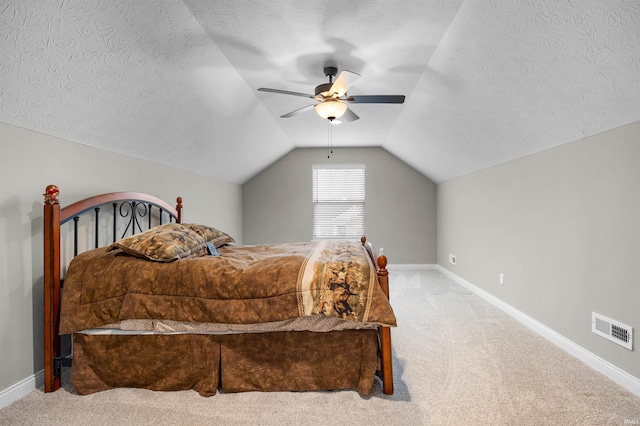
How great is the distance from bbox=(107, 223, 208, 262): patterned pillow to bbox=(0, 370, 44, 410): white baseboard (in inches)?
36.2

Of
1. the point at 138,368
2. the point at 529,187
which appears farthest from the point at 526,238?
the point at 138,368

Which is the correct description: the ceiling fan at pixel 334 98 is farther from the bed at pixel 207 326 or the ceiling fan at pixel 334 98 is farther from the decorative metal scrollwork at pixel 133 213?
the decorative metal scrollwork at pixel 133 213

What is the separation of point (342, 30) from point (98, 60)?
5.34ft

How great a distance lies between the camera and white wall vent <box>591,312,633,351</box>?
82.5 inches

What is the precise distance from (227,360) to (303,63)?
7.99ft

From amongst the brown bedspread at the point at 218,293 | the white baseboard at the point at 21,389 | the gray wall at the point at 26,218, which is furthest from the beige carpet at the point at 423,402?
the brown bedspread at the point at 218,293

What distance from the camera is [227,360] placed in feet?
6.68

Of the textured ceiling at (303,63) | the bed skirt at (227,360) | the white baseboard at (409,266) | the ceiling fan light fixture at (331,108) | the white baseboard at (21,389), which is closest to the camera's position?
the textured ceiling at (303,63)

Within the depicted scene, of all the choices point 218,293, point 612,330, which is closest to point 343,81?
point 218,293

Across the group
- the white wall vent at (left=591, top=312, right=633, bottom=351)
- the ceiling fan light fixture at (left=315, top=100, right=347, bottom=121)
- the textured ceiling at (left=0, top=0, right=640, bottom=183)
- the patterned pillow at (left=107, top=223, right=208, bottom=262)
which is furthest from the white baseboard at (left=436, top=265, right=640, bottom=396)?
the patterned pillow at (left=107, top=223, right=208, bottom=262)

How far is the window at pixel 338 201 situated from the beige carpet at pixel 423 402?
3870 mm

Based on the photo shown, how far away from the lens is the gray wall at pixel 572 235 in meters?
2.12

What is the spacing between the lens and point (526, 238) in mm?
3297

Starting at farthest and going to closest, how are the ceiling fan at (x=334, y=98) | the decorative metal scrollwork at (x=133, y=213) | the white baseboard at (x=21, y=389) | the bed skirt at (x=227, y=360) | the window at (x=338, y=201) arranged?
the window at (x=338, y=201) < the decorative metal scrollwork at (x=133, y=213) < the ceiling fan at (x=334, y=98) < the bed skirt at (x=227, y=360) < the white baseboard at (x=21, y=389)
